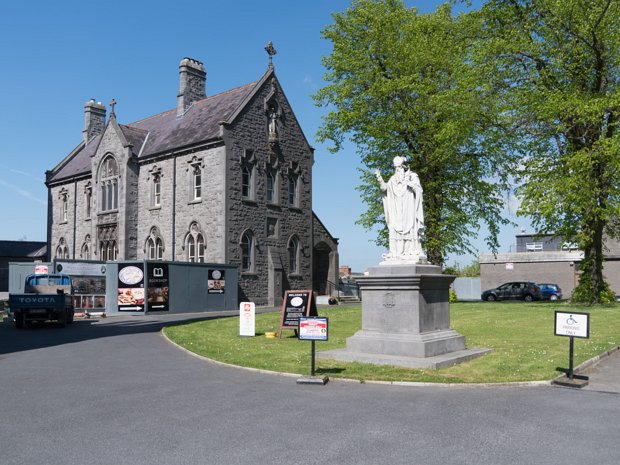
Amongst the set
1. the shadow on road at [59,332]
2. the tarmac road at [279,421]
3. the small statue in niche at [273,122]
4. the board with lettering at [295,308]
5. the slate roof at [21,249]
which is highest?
the small statue in niche at [273,122]

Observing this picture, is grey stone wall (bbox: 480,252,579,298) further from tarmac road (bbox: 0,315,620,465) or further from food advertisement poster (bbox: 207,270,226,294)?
tarmac road (bbox: 0,315,620,465)

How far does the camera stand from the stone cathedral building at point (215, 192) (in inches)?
1443

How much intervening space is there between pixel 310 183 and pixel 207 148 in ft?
29.9

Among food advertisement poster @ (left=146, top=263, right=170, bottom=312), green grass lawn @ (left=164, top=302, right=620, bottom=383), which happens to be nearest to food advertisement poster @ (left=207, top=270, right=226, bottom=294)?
food advertisement poster @ (left=146, top=263, right=170, bottom=312)

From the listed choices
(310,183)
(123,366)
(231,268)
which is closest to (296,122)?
(310,183)

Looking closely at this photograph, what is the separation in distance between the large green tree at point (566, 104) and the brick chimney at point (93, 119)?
37.9 meters

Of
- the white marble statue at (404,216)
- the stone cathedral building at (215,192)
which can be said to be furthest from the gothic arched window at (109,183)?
the white marble statue at (404,216)

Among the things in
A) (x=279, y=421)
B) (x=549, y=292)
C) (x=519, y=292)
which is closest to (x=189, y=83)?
(x=519, y=292)

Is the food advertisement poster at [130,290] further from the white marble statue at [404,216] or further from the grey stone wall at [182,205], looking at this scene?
the white marble statue at [404,216]

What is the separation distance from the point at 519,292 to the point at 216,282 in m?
23.6

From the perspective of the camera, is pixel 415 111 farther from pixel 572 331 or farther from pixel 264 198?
pixel 572 331

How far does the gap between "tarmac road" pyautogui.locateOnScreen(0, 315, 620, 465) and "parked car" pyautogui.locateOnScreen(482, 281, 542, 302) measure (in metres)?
34.9

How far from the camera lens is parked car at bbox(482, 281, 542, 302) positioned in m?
43.9

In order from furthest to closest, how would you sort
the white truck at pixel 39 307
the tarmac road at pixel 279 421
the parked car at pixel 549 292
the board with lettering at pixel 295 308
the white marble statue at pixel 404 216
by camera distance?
the parked car at pixel 549 292, the white truck at pixel 39 307, the board with lettering at pixel 295 308, the white marble statue at pixel 404 216, the tarmac road at pixel 279 421
